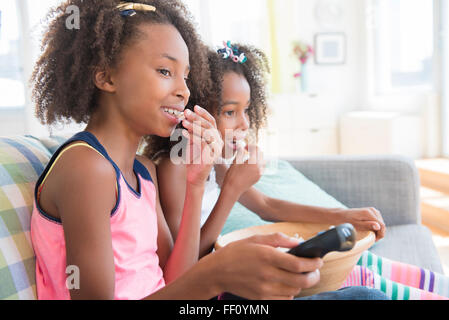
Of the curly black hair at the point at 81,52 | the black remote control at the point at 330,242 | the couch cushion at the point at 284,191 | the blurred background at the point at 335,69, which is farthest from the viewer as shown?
the blurred background at the point at 335,69

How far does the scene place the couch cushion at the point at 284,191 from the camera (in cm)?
142

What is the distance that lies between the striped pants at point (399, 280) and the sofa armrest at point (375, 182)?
2.06 ft

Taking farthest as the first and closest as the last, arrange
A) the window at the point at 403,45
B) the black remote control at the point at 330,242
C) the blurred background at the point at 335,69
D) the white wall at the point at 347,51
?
the white wall at the point at 347,51 < the window at the point at 403,45 < the blurred background at the point at 335,69 < the black remote control at the point at 330,242

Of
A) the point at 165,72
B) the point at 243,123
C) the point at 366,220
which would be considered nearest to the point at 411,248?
the point at 366,220

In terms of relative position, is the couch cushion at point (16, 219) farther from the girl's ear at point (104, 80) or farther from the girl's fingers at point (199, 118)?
the girl's fingers at point (199, 118)

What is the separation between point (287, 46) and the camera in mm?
4965

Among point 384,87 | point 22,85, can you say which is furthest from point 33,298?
point 384,87

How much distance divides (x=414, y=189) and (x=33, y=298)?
1.45m

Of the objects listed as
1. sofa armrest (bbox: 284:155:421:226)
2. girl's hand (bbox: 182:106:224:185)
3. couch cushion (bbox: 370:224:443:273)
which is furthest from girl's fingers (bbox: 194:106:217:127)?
sofa armrest (bbox: 284:155:421:226)

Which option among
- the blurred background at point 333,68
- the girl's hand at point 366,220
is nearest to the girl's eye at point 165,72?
the girl's hand at point 366,220
